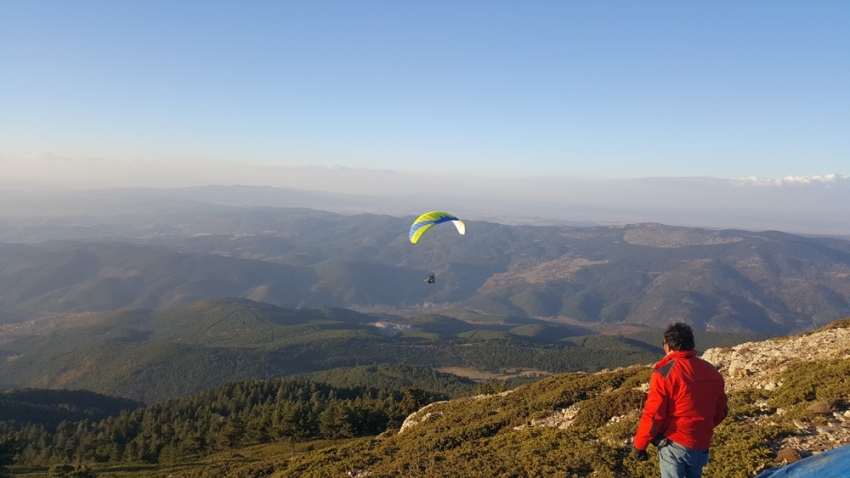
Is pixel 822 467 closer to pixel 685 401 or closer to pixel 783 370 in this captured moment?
pixel 685 401

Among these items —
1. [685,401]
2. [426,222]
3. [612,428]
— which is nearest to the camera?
[685,401]

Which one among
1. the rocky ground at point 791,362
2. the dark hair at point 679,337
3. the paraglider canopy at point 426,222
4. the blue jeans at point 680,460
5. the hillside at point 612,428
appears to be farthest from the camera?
the paraglider canopy at point 426,222

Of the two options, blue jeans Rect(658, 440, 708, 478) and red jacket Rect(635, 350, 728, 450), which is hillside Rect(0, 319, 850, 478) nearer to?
blue jeans Rect(658, 440, 708, 478)

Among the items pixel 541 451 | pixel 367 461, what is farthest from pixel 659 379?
pixel 367 461

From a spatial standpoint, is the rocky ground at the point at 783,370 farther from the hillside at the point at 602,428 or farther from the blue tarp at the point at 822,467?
the blue tarp at the point at 822,467

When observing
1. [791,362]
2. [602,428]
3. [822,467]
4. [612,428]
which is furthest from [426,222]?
[822,467]

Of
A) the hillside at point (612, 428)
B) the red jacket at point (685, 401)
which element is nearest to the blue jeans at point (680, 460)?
the red jacket at point (685, 401)

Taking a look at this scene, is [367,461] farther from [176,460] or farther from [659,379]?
[176,460]
